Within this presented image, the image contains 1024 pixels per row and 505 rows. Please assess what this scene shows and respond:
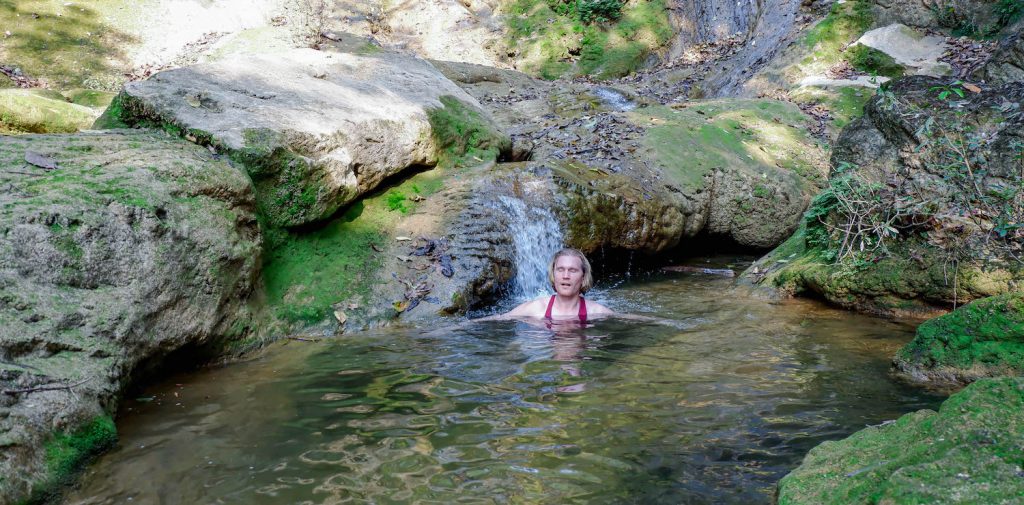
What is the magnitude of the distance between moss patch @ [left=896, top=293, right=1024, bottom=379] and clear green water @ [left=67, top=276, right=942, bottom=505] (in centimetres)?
28

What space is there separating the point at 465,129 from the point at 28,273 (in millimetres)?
5446

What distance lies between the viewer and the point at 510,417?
371 centimetres

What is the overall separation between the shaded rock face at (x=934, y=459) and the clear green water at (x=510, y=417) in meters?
0.41

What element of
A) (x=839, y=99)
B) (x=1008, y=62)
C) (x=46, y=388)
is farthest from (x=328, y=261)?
(x=839, y=99)

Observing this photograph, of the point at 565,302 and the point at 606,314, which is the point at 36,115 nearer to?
the point at 565,302

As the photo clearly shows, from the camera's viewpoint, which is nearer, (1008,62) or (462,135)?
(462,135)

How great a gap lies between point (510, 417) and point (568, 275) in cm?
264

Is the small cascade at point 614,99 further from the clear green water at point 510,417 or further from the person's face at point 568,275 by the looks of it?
the clear green water at point 510,417

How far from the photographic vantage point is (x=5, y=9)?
1262 centimetres

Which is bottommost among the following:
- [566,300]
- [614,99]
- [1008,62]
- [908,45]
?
[566,300]

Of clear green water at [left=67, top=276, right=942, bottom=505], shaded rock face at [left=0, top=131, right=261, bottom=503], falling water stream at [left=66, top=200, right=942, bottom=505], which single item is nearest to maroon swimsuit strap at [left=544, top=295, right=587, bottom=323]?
falling water stream at [left=66, top=200, right=942, bottom=505]

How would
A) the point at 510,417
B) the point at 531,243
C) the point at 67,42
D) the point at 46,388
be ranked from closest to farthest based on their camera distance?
the point at 46,388 < the point at 510,417 < the point at 531,243 < the point at 67,42

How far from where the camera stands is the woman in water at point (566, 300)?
623 cm

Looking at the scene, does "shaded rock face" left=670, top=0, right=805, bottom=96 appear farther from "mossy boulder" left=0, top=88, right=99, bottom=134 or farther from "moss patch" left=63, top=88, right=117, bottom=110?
"mossy boulder" left=0, top=88, right=99, bottom=134
